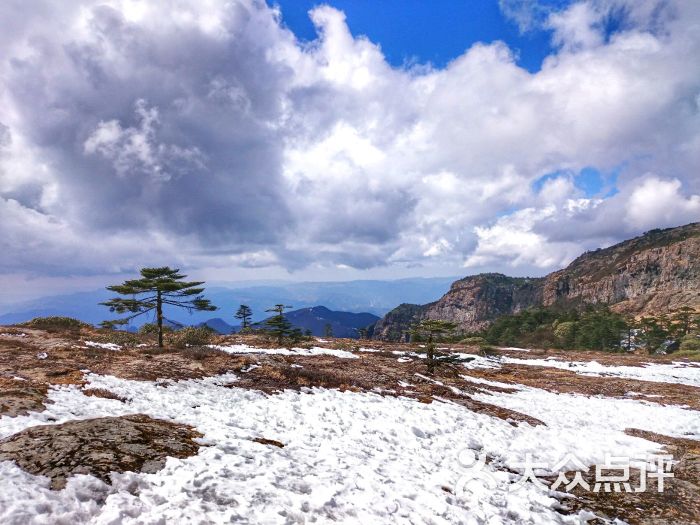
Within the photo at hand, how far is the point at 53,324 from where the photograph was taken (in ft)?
136

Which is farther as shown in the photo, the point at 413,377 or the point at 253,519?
the point at 413,377

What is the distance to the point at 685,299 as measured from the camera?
197375 mm

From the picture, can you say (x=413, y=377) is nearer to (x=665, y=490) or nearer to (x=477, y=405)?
(x=477, y=405)

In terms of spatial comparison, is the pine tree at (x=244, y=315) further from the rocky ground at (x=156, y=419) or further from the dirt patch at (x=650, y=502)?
the dirt patch at (x=650, y=502)

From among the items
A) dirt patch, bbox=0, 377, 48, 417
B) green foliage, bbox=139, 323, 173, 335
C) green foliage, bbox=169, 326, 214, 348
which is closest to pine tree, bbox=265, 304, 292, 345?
green foliage, bbox=169, 326, 214, 348

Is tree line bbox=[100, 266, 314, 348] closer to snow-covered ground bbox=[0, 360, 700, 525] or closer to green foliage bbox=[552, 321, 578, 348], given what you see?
snow-covered ground bbox=[0, 360, 700, 525]

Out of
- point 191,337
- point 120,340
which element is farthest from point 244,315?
point 120,340

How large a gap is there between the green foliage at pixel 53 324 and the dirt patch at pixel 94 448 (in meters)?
38.9

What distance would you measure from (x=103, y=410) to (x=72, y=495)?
19.6 feet

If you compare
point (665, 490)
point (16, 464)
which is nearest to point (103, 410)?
point (16, 464)

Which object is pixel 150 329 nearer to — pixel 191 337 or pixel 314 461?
pixel 191 337

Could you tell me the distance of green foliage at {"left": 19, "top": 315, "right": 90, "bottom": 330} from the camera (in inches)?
1560

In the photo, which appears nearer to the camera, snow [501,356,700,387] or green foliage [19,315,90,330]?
green foliage [19,315,90,330]

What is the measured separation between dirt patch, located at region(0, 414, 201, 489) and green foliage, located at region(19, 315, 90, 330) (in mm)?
38908
